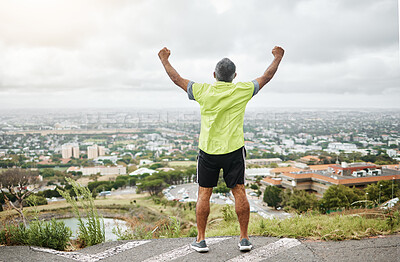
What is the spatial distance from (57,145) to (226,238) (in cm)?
3582

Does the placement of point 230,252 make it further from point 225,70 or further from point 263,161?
→ point 263,161

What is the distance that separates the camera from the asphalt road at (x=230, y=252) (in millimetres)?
2084

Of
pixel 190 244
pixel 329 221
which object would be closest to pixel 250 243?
pixel 190 244

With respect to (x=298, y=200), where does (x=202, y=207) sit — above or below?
above

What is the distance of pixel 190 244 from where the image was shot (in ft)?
7.79

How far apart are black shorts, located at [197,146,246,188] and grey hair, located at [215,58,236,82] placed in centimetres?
54

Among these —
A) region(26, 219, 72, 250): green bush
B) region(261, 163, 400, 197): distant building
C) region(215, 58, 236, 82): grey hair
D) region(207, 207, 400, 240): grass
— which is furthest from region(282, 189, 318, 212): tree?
region(215, 58, 236, 82): grey hair

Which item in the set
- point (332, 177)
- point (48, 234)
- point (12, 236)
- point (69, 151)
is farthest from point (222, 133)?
point (69, 151)

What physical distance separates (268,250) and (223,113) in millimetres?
1073

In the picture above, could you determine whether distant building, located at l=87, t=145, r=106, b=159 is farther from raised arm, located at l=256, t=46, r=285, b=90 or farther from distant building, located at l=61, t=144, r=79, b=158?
raised arm, located at l=256, t=46, r=285, b=90

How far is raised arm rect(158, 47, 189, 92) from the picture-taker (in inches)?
89.5

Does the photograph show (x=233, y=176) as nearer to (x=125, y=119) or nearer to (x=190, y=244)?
(x=190, y=244)

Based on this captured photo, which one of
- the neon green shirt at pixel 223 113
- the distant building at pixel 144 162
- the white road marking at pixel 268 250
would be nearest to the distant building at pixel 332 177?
the white road marking at pixel 268 250

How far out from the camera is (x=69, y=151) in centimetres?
3416
